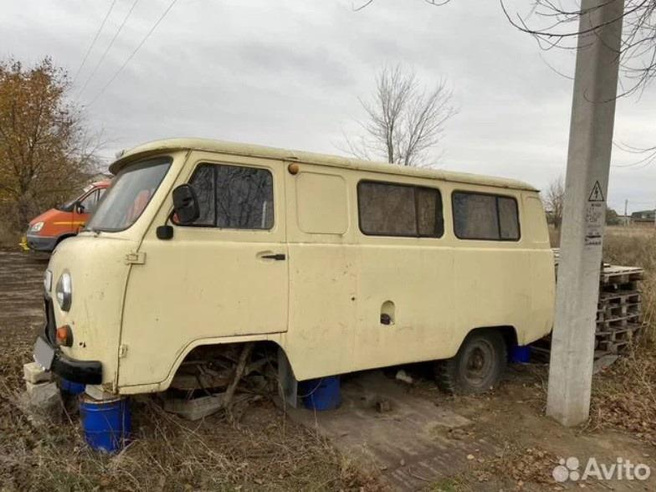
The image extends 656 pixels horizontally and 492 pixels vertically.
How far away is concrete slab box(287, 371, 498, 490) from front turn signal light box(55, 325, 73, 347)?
6.51 feet

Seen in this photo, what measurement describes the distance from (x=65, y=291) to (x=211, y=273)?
1.01m

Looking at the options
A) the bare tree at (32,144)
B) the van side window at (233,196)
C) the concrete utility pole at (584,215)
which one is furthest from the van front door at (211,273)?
the bare tree at (32,144)

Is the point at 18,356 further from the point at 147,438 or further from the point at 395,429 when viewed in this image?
the point at 395,429

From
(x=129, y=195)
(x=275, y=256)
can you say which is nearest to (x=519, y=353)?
(x=275, y=256)

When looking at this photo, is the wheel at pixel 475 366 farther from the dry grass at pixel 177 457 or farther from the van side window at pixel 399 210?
the dry grass at pixel 177 457

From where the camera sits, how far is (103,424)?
342 centimetres

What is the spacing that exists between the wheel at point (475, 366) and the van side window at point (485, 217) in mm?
1091

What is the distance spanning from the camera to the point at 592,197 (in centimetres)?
443

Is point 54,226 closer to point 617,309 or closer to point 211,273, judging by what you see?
point 211,273

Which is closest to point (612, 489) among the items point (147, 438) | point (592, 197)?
point (592, 197)

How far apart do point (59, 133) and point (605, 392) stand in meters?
21.2

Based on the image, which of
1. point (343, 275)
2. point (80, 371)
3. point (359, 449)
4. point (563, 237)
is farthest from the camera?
point (563, 237)

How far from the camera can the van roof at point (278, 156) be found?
3.62m

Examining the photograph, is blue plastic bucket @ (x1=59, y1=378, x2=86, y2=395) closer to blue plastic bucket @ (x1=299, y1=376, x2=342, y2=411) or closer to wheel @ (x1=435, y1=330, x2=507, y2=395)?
blue plastic bucket @ (x1=299, y1=376, x2=342, y2=411)
